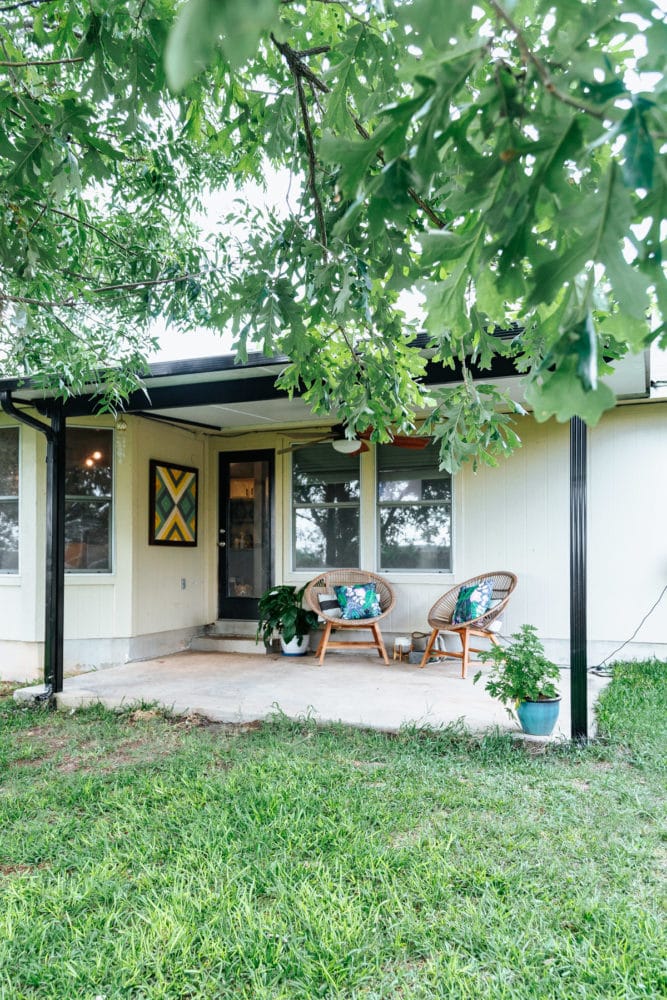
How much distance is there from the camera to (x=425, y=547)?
654 centimetres

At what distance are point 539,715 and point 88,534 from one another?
169 inches

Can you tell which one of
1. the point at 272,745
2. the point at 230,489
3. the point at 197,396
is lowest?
the point at 272,745

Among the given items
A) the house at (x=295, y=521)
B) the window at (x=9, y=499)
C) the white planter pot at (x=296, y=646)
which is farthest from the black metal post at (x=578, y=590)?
the window at (x=9, y=499)

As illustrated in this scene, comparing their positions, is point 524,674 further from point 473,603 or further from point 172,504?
point 172,504

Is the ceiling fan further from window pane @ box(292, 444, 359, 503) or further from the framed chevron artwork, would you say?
the framed chevron artwork

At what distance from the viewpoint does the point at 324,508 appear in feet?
22.9

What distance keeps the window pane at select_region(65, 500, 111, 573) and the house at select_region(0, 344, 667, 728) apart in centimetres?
1

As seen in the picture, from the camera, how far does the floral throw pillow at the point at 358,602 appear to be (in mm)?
6047

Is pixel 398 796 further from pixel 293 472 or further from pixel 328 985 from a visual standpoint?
pixel 293 472

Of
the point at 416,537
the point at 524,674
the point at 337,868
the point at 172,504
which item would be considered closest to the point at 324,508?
the point at 416,537

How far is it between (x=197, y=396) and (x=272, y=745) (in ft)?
8.38

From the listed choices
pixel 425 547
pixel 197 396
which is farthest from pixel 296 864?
pixel 425 547

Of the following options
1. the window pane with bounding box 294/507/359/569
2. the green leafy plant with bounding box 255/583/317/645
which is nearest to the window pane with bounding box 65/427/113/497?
the green leafy plant with bounding box 255/583/317/645

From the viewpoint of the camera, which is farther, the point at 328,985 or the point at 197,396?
the point at 197,396
